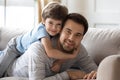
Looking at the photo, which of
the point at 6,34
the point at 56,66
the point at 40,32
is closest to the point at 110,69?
the point at 56,66

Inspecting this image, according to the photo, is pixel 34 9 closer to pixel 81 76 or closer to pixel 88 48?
pixel 88 48

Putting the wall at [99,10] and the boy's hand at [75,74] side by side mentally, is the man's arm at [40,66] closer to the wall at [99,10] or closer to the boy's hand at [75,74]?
the boy's hand at [75,74]

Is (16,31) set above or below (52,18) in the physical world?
below

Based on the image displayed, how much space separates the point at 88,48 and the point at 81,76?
34cm

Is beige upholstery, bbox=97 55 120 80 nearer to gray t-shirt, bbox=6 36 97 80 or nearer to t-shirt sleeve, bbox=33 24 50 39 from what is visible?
gray t-shirt, bbox=6 36 97 80

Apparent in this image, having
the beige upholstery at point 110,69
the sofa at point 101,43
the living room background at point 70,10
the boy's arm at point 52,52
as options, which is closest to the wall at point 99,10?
the living room background at point 70,10

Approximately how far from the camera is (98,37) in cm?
212

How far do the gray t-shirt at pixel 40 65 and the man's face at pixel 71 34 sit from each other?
5.1 inches

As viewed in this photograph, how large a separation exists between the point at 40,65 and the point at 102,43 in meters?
0.60

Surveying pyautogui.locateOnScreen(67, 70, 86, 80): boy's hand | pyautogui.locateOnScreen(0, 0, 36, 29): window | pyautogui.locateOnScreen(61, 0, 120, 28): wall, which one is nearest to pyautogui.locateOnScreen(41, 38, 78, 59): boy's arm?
pyautogui.locateOnScreen(67, 70, 86, 80): boy's hand

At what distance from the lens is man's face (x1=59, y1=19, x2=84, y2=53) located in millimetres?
1693

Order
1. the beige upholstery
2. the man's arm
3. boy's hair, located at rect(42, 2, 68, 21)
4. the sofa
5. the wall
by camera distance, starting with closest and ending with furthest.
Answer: the beige upholstery → the man's arm → boy's hair, located at rect(42, 2, 68, 21) → the sofa → the wall

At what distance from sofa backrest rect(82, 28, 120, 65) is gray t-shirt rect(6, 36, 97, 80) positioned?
120mm

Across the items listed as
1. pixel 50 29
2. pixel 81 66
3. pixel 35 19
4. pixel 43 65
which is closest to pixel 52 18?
pixel 50 29
